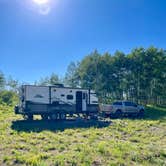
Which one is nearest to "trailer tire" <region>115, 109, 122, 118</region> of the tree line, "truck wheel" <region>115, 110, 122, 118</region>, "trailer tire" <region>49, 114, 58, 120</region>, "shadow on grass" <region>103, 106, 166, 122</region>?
"truck wheel" <region>115, 110, 122, 118</region>

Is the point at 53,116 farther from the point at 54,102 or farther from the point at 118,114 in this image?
the point at 118,114

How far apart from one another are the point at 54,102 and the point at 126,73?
22577 mm

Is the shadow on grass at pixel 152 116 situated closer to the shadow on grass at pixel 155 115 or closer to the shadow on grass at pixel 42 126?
the shadow on grass at pixel 155 115

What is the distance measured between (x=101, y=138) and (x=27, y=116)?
8960 millimetres

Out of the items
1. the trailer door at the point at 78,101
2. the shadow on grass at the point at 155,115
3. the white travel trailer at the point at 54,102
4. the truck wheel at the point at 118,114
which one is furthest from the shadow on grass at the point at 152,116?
the trailer door at the point at 78,101

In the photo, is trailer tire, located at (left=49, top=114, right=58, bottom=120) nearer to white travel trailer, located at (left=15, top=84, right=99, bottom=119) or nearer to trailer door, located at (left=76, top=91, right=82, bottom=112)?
white travel trailer, located at (left=15, top=84, right=99, bottom=119)

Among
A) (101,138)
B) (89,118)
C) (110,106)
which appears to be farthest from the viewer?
(110,106)

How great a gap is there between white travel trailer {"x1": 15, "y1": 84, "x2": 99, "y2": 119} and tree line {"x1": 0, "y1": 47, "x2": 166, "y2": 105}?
59.7ft

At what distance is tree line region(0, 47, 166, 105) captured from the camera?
3850 centimetres

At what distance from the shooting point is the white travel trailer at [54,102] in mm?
18489

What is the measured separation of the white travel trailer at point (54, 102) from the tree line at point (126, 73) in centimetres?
1818

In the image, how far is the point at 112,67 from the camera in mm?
39750

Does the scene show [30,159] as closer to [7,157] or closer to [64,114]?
[7,157]

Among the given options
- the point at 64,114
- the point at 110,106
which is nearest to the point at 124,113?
the point at 110,106
